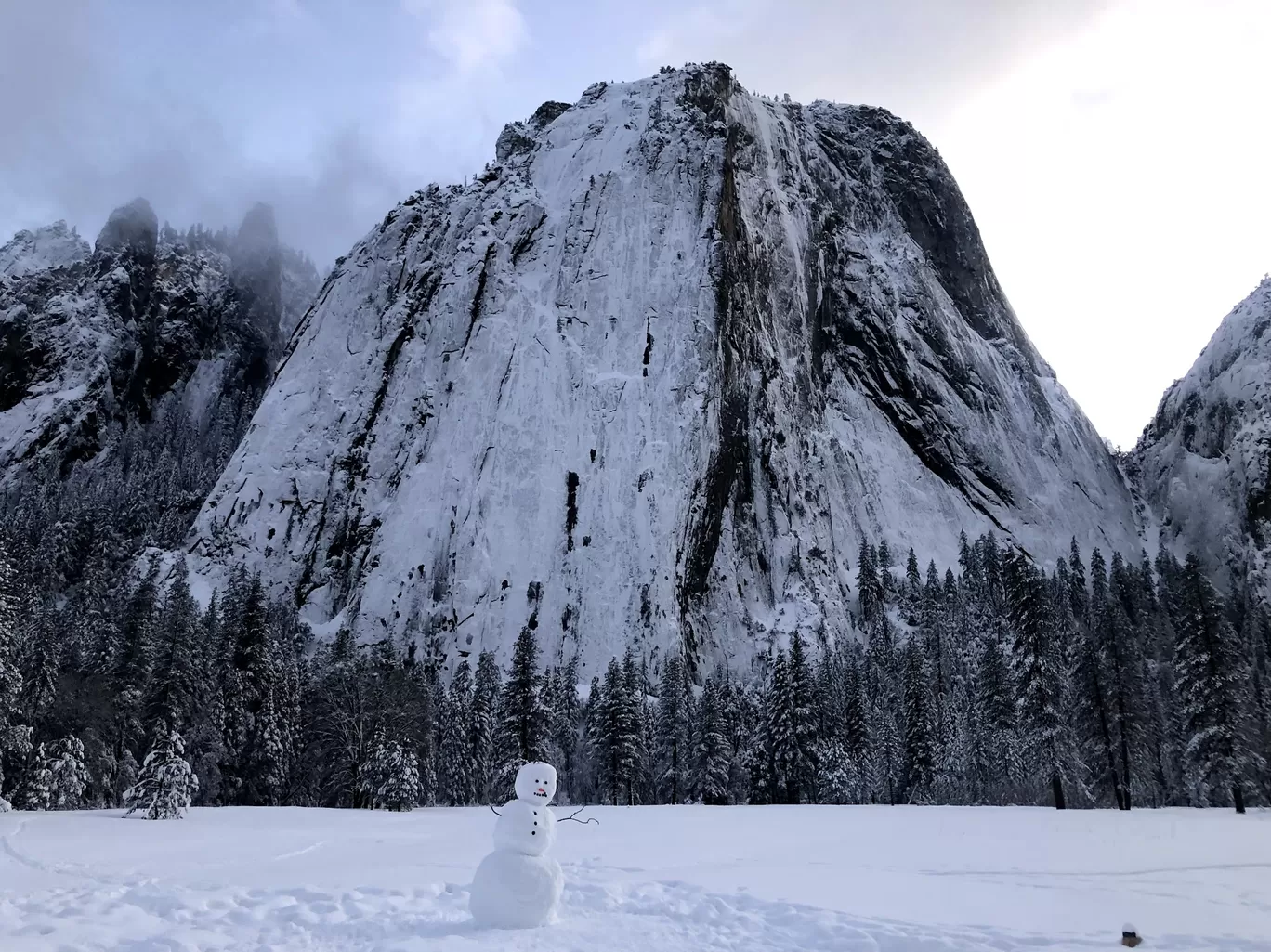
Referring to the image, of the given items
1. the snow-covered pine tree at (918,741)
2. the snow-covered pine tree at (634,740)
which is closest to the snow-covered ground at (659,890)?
the snow-covered pine tree at (918,741)

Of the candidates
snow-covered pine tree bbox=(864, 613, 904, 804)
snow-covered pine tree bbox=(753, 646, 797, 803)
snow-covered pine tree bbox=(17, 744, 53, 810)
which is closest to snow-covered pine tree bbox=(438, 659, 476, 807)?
snow-covered pine tree bbox=(753, 646, 797, 803)

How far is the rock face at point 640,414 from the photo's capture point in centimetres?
9338

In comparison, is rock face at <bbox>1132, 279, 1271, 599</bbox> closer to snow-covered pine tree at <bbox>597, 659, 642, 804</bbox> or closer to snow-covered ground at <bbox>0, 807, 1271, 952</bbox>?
snow-covered pine tree at <bbox>597, 659, 642, 804</bbox>

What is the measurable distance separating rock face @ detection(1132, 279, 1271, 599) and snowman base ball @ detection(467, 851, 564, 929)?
12535cm

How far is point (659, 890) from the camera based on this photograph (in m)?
11.6

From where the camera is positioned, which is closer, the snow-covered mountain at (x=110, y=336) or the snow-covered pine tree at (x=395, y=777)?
the snow-covered pine tree at (x=395, y=777)

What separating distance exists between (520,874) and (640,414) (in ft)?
300

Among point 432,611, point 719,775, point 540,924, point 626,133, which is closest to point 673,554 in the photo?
point 432,611

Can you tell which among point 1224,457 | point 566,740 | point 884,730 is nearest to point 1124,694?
point 884,730

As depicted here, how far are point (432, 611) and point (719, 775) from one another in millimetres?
49228

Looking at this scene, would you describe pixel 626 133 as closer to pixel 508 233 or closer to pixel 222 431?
pixel 508 233

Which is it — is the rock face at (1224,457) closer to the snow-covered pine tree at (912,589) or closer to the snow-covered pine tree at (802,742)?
the snow-covered pine tree at (912,589)

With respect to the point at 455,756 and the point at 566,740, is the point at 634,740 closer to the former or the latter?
the point at 455,756

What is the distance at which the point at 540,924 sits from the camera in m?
9.64
